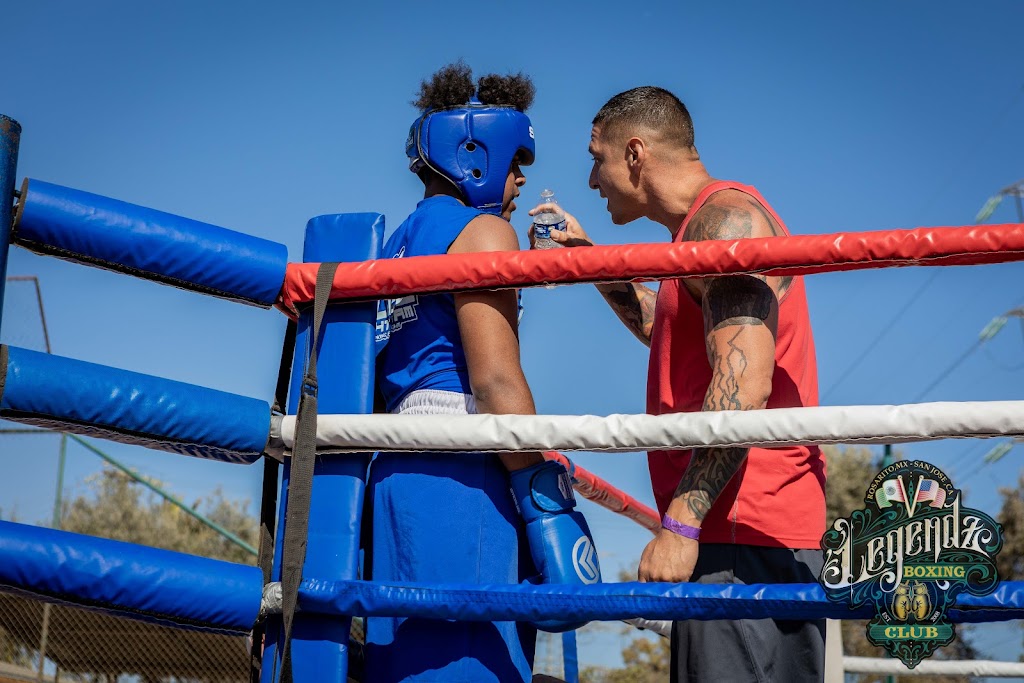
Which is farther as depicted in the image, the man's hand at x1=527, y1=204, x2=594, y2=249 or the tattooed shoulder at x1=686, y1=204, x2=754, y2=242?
the man's hand at x1=527, y1=204, x2=594, y2=249

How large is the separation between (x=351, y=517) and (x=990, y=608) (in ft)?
4.09

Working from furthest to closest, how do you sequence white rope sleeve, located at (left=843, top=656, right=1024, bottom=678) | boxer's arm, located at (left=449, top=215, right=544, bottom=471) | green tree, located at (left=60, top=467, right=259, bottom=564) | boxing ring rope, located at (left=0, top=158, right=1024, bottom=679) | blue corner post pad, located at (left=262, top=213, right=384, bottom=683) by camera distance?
1. green tree, located at (left=60, top=467, right=259, bottom=564)
2. white rope sleeve, located at (left=843, top=656, right=1024, bottom=678)
3. boxer's arm, located at (left=449, top=215, right=544, bottom=471)
4. blue corner post pad, located at (left=262, top=213, right=384, bottom=683)
5. boxing ring rope, located at (left=0, top=158, right=1024, bottom=679)

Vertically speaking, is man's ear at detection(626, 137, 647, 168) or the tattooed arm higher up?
man's ear at detection(626, 137, 647, 168)

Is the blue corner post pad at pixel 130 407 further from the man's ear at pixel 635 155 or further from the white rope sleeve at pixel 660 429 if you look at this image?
the man's ear at pixel 635 155

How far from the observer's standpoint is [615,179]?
3.17m

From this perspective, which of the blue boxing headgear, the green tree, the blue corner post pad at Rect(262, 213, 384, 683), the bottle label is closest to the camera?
the blue corner post pad at Rect(262, 213, 384, 683)

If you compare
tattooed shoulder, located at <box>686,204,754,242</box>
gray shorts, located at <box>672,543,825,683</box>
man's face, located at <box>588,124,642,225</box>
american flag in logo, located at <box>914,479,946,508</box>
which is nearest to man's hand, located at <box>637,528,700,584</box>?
gray shorts, located at <box>672,543,825,683</box>

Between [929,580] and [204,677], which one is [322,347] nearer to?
[929,580]

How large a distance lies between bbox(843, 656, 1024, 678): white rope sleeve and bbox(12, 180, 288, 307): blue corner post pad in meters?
2.72

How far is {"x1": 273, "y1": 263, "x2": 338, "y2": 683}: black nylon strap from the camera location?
6.98 ft

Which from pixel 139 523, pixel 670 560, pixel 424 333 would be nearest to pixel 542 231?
pixel 424 333

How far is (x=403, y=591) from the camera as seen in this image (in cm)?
210

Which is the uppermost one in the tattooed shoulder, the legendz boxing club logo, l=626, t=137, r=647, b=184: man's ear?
l=626, t=137, r=647, b=184: man's ear

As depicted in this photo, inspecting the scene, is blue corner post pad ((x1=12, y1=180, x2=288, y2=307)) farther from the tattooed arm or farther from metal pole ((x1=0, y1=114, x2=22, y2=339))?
the tattooed arm
